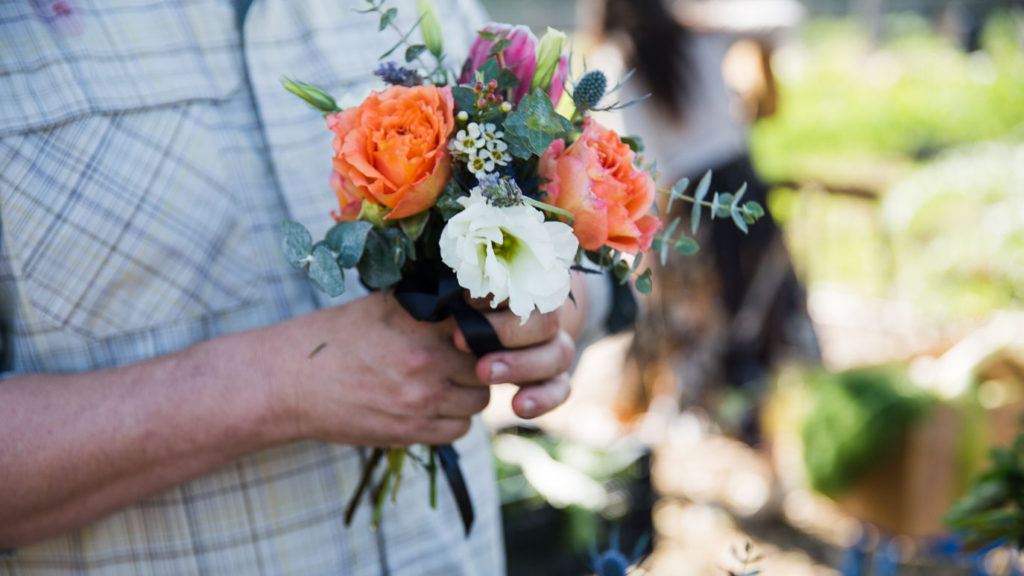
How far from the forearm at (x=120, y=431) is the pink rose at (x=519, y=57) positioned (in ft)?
1.39

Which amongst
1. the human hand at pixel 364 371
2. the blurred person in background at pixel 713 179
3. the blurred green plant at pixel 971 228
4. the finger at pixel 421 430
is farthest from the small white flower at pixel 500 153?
the blurred person in background at pixel 713 179

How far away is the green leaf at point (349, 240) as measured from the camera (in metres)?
0.81

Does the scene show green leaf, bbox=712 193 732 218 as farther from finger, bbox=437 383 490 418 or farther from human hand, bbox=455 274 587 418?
finger, bbox=437 383 490 418

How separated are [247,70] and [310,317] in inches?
14.4

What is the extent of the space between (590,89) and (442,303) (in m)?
0.28

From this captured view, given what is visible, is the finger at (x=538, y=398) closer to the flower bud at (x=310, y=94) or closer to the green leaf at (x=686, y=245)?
the green leaf at (x=686, y=245)

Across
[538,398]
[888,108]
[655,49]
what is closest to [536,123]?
[538,398]

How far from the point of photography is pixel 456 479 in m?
1.04

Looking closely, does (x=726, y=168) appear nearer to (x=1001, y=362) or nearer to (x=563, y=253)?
(x=1001, y=362)

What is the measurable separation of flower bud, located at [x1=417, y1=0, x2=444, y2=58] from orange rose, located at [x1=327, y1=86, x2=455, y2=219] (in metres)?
0.11

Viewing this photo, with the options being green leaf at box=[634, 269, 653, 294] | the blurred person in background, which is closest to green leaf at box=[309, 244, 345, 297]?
green leaf at box=[634, 269, 653, 294]

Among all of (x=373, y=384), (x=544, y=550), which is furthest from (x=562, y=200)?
(x=544, y=550)

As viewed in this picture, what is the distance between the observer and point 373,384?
3.06 ft

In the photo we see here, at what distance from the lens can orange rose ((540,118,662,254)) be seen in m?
0.80
